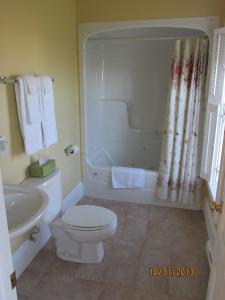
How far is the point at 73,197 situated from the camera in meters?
3.18

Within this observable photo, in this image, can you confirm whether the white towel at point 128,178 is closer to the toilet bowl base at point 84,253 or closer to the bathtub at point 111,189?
the bathtub at point 111,189

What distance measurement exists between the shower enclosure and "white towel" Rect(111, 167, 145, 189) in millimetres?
76

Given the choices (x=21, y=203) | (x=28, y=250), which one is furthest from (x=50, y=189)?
(x=28, y=250)

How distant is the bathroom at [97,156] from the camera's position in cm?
196

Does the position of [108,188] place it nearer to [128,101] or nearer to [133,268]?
[133,268]

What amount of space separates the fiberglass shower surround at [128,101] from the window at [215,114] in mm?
1266

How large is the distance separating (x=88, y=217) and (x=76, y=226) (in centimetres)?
13

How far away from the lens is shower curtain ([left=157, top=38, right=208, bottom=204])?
2.76 metres

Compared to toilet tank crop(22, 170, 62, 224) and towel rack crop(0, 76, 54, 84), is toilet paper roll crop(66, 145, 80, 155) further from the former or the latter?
towel rack crop(0, 76, 54, 84)

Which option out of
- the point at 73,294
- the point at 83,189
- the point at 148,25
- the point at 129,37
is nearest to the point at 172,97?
the point at 148,25

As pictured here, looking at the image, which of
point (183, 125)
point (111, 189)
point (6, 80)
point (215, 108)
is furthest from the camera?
point (111, 189)

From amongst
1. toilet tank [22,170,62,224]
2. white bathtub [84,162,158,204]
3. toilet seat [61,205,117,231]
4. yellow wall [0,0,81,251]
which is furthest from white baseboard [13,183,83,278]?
white bathtub [84,162,158,204]

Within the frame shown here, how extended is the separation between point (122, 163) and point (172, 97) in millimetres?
1506

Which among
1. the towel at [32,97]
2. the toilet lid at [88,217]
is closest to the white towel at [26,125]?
the towel at [32,97]
